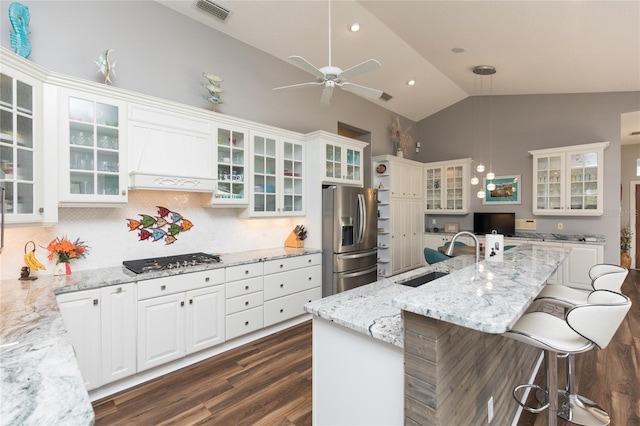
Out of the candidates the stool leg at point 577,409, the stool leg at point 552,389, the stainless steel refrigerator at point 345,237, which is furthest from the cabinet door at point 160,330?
the stool leg at point 577,409

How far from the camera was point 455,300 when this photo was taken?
124cm

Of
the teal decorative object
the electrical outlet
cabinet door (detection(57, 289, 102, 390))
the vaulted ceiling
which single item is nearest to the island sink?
the electrical outlet

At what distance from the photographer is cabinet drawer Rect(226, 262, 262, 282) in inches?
122

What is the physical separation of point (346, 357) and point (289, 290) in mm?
2179

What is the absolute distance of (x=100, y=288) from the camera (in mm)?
2316

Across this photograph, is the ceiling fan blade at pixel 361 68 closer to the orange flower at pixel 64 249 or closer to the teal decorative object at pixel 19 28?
the teal decorative object at pixel 19 28

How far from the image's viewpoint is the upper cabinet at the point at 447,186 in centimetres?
630

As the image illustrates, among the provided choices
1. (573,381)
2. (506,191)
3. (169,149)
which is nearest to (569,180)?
(506,191)

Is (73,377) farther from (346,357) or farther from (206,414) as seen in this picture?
(206,414)

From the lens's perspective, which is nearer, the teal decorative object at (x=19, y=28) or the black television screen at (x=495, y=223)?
the teal decorative object at (x=19, y=28)

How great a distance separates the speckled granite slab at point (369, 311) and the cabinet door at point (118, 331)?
1630 millimetres

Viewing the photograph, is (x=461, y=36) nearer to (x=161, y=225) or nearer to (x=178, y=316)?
(x=161, y=225)

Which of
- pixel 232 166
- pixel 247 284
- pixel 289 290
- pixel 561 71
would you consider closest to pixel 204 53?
pixel 232 166

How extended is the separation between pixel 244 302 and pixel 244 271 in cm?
33
